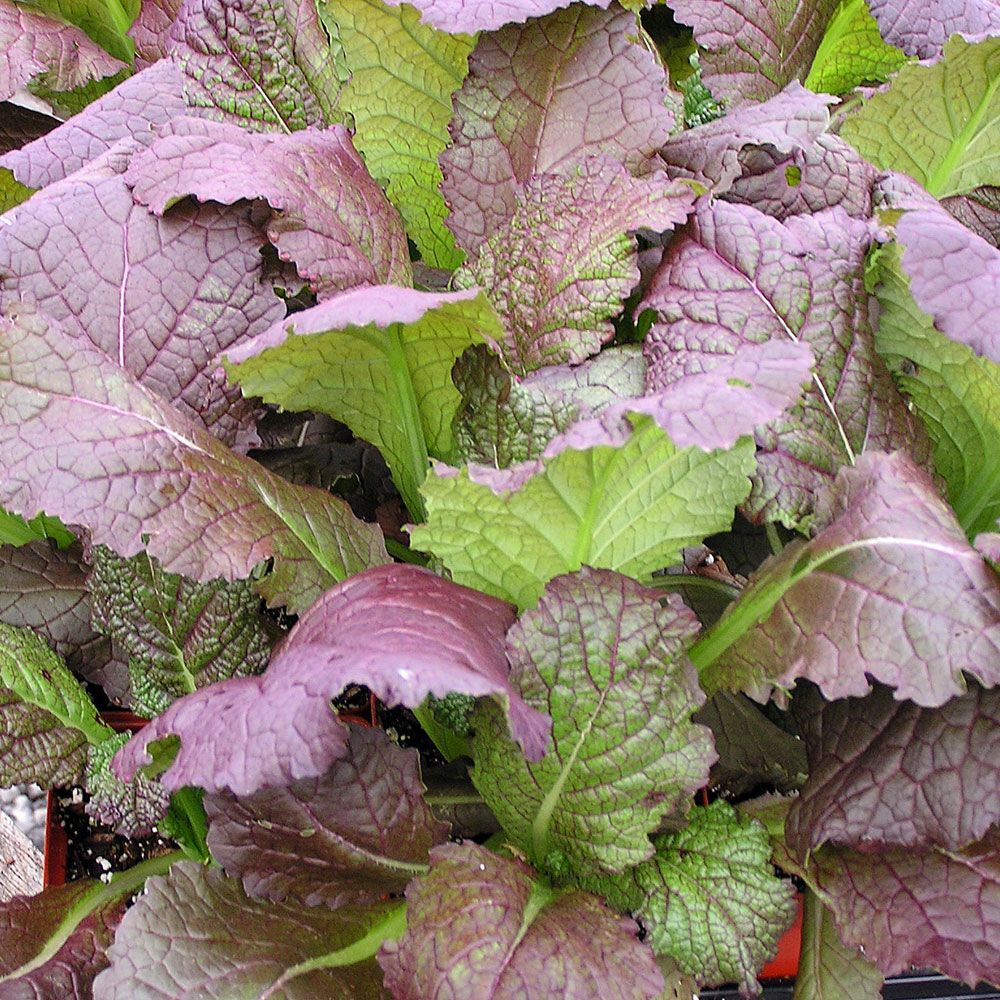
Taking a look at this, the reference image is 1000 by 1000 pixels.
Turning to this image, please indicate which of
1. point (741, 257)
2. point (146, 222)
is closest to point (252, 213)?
point (146, 222)

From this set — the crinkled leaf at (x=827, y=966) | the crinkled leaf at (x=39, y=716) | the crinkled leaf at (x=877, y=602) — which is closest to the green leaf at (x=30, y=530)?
the crinkled leaf at (x=39, y=716)

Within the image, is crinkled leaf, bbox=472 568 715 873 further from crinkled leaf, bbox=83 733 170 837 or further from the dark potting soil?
the dark potting soil

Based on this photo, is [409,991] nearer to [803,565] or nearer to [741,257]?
[803,565]

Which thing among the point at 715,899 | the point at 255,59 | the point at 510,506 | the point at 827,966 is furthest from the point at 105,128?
the point at 827,966

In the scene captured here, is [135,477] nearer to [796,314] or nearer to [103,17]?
[796,314]

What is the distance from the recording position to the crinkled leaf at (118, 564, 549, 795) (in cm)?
57

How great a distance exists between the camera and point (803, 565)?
28.7 inches

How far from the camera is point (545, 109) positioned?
3.03 feet

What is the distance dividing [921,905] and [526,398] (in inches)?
17.3

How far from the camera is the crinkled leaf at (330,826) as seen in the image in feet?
2.44

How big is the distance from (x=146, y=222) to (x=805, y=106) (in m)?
0.55

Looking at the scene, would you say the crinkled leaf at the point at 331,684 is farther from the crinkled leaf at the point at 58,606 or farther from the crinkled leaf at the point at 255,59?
the crinkled leaf at the point at 255,59

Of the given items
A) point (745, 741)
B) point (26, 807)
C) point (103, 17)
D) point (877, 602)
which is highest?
point (103, 17)

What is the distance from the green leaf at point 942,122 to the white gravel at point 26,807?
3.26 feet
